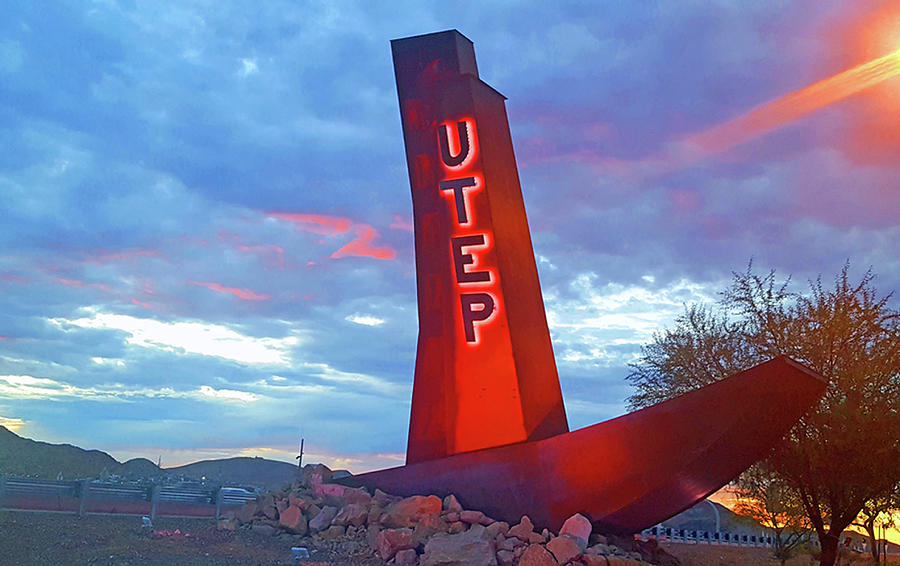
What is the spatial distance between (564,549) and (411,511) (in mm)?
3255

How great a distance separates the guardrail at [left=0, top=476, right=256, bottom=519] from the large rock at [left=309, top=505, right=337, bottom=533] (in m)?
4.09

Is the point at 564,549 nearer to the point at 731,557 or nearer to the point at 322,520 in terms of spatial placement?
the point at 322,520

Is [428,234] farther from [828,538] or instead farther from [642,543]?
[828,538]

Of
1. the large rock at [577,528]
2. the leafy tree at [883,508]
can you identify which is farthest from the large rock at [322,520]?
the leafy tree at [883,508]

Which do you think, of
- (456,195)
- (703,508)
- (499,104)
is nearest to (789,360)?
(456,195)

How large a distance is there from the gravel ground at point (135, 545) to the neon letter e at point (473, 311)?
5.02m

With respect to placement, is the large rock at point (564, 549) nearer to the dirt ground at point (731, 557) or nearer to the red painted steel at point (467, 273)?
the red painted steel at point (467, 273)

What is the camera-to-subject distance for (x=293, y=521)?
17531 mm

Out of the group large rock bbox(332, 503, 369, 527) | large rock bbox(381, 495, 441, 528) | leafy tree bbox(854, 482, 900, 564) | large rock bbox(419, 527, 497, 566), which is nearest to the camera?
large rock bbox(419, 527, 497, 566)

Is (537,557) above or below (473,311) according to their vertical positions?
below

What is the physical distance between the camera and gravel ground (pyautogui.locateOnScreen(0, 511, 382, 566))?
562 inches

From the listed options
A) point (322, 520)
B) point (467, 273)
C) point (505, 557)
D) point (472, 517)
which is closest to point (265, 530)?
point (322, 520)

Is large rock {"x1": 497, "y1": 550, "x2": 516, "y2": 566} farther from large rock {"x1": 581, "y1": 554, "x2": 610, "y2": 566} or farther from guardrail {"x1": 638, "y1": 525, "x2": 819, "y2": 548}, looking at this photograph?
guardrail {"x1": 638, "y1": 525, "x2": 819, "y2": 548}

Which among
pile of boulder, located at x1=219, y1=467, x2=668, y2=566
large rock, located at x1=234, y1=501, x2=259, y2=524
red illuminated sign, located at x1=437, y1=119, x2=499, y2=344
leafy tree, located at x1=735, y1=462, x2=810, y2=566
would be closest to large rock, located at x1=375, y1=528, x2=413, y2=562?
pile of boulder, located at x1=219, y1=467, x2=668, y2=566
